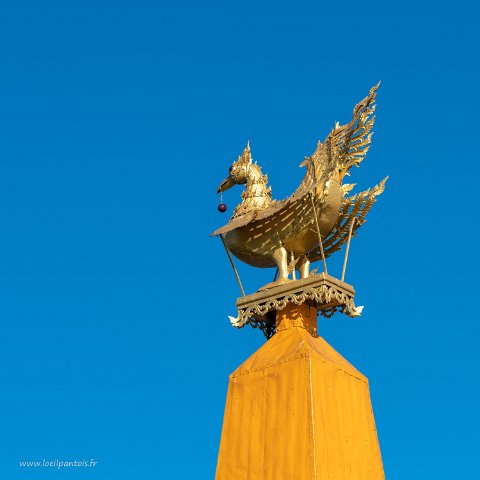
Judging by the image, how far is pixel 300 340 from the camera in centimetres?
1313

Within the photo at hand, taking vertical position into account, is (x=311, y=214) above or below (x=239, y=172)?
below

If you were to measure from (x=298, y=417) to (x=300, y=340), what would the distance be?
134 cm

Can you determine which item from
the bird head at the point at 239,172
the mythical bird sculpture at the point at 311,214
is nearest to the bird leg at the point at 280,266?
the mythical bird sculpture at the point at 311,214

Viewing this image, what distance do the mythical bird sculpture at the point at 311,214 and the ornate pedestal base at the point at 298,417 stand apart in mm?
1259

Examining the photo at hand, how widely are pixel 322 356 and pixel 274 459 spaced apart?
1706mm

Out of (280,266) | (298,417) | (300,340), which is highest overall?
(280,266)

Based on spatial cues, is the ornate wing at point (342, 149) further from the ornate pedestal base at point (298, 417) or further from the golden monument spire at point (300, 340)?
the ornate pedestal base at point (298, 417)

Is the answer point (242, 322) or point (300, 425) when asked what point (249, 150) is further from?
point (300, 425)

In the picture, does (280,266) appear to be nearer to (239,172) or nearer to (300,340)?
(300,340)

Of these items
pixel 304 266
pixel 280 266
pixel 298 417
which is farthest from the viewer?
pixel 304 266

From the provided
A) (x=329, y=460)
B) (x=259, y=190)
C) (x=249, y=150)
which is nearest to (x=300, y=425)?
(x=329, y=460)

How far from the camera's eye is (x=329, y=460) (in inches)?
470

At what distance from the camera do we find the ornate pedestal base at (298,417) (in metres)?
12.0

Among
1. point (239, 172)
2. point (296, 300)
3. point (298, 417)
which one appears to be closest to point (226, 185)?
point (239, 172)
